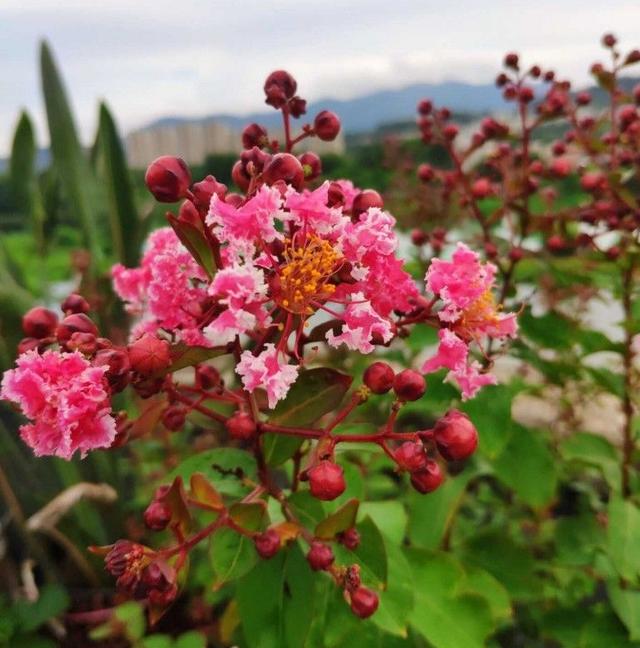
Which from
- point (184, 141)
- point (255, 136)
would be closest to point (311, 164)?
point (255, 136)

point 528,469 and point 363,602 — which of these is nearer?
point 363,602

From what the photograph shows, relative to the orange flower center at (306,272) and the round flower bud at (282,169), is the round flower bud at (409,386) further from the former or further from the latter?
the round flower bud at (282,169)

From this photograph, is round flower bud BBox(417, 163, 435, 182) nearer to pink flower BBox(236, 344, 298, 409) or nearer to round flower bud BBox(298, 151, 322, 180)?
round flower bud BBox(298, 151, 322, 180)

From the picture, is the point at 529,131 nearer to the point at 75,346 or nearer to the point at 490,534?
the point at 490,534

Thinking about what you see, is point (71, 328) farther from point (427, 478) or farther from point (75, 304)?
point (427, 478)

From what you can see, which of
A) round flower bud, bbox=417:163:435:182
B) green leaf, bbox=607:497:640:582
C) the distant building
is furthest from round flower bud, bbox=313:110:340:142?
the distant building

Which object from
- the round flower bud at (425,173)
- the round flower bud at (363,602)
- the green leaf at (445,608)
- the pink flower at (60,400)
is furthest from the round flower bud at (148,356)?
the round flower bud at (425,173)

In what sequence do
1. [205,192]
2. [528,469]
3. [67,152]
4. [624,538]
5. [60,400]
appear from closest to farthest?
1. [60,400]
2. [205,192]
3. [624,538]
4. [528,469]
5. [67,152]
